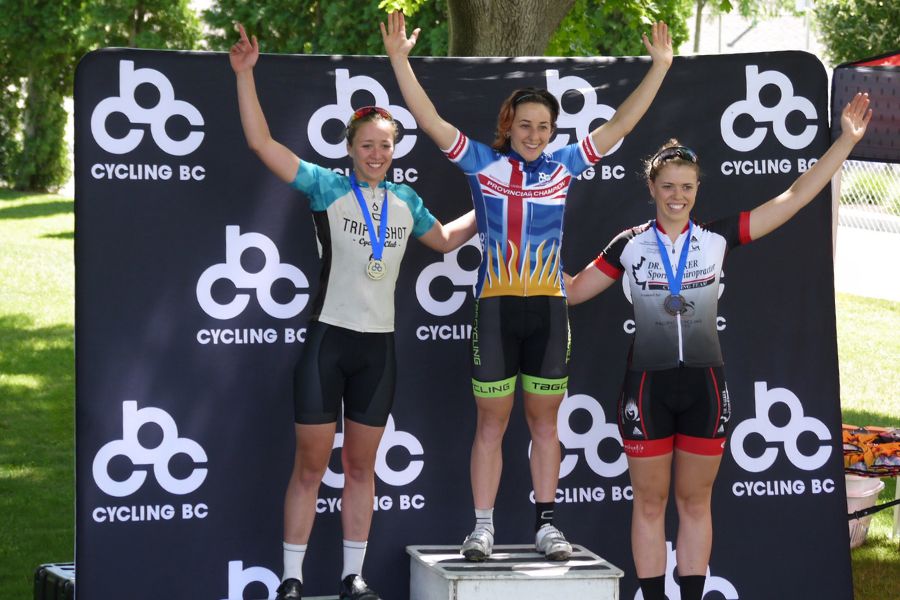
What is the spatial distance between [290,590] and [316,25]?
806 inches

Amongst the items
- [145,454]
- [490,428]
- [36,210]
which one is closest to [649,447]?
[490,428]

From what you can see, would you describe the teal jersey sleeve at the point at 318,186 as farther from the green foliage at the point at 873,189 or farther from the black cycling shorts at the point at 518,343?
the green foliage at the point at 873,189

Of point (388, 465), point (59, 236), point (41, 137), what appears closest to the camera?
point (388, 465)

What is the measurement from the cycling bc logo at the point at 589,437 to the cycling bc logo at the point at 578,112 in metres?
1.21

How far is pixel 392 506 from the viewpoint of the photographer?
5.58 m

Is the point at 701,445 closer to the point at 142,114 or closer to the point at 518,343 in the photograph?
the point at 518,343

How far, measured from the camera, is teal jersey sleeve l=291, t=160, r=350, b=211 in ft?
16.5

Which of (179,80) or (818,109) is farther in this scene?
(818,109)

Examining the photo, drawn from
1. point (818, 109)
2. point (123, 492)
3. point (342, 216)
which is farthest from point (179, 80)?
point (818, 109)

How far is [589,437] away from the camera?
18.8ft

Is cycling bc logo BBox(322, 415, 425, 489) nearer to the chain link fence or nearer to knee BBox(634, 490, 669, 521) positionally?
knee BBox(634, 490, 669, 521)

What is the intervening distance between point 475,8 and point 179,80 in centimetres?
283

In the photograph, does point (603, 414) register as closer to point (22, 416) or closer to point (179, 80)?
point (179, 80)

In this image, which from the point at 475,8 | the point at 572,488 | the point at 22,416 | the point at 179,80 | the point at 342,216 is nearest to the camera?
the point at 342,216
